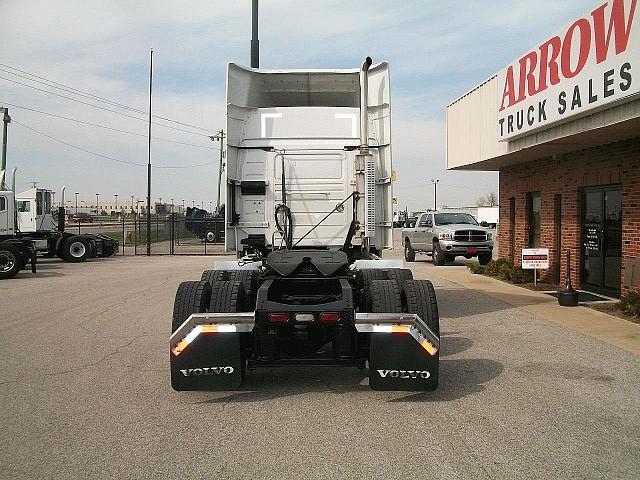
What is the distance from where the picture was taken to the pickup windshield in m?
26.1

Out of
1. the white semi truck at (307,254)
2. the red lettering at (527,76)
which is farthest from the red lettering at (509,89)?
the white semi truck at (307,254)

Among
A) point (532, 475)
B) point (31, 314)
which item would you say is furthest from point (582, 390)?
point (31, 314)

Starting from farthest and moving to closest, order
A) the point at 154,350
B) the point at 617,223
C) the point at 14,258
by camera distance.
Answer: the point at 14,258
the point at 617,223
the point at 154,350

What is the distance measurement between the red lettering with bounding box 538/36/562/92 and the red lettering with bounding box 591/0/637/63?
138 centimetres

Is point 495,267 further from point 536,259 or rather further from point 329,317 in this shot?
point 329,317

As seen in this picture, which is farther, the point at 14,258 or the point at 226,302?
the point at 14,258

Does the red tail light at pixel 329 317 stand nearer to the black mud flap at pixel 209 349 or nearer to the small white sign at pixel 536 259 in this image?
the black mud flap at pixel 209 349

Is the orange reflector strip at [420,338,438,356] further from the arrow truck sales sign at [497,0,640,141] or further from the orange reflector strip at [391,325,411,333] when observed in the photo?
the arrow truck sales sign at [497,0,640,141]

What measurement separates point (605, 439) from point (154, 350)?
18.8ft

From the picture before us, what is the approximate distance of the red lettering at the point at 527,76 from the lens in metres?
13.3

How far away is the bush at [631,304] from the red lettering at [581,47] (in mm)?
3843

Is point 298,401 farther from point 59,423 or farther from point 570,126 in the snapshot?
point 570,126

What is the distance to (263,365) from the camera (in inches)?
258

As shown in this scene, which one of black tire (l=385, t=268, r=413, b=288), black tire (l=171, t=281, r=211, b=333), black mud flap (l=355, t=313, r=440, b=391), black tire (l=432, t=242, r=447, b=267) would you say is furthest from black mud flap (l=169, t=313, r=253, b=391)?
black tire (l=432, t=242, r=447, b=267)
